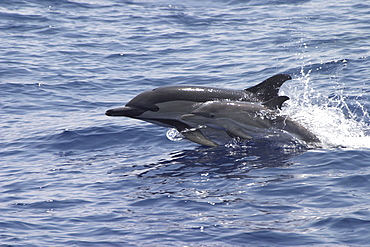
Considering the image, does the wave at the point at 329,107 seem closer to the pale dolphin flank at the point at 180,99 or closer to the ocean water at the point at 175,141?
the ocean water at the point at 175,141

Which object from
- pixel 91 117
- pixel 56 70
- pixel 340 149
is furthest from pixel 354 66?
pixel 56 70

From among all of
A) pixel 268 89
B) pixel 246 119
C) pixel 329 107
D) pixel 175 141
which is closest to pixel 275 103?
pixel 268 89

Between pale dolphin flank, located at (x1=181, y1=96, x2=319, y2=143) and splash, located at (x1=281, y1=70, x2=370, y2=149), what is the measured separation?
1.27ft

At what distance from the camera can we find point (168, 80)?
17531 mm

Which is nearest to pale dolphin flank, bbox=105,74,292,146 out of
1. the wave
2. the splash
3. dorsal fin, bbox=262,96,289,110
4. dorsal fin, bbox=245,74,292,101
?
dorsal fin, bbox=245,74,292,101

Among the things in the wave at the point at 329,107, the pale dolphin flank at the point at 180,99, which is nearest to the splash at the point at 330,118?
the wave at the point at 329,107

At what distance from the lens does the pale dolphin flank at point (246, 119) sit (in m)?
11.6

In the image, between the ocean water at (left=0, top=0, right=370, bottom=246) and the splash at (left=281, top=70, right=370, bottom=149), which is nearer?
the ocean water at (left=0, top=0, right=370, bottom=246)

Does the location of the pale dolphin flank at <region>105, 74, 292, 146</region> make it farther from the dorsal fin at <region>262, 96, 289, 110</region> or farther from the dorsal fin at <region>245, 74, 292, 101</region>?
the dorsal fin at <region>262, 96, 289, 110</region>

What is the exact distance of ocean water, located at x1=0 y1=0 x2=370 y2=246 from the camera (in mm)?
8281

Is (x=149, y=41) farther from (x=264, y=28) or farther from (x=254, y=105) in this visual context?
(x=254, y=105)

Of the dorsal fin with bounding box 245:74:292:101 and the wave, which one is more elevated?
the dorsal fin with bounding box 245:74:292:101

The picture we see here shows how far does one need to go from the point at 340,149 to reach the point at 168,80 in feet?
23.7

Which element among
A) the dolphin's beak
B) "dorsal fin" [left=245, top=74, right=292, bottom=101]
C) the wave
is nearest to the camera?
"dorsal fin" [left=245, top=74, right=292, bottom=101]
